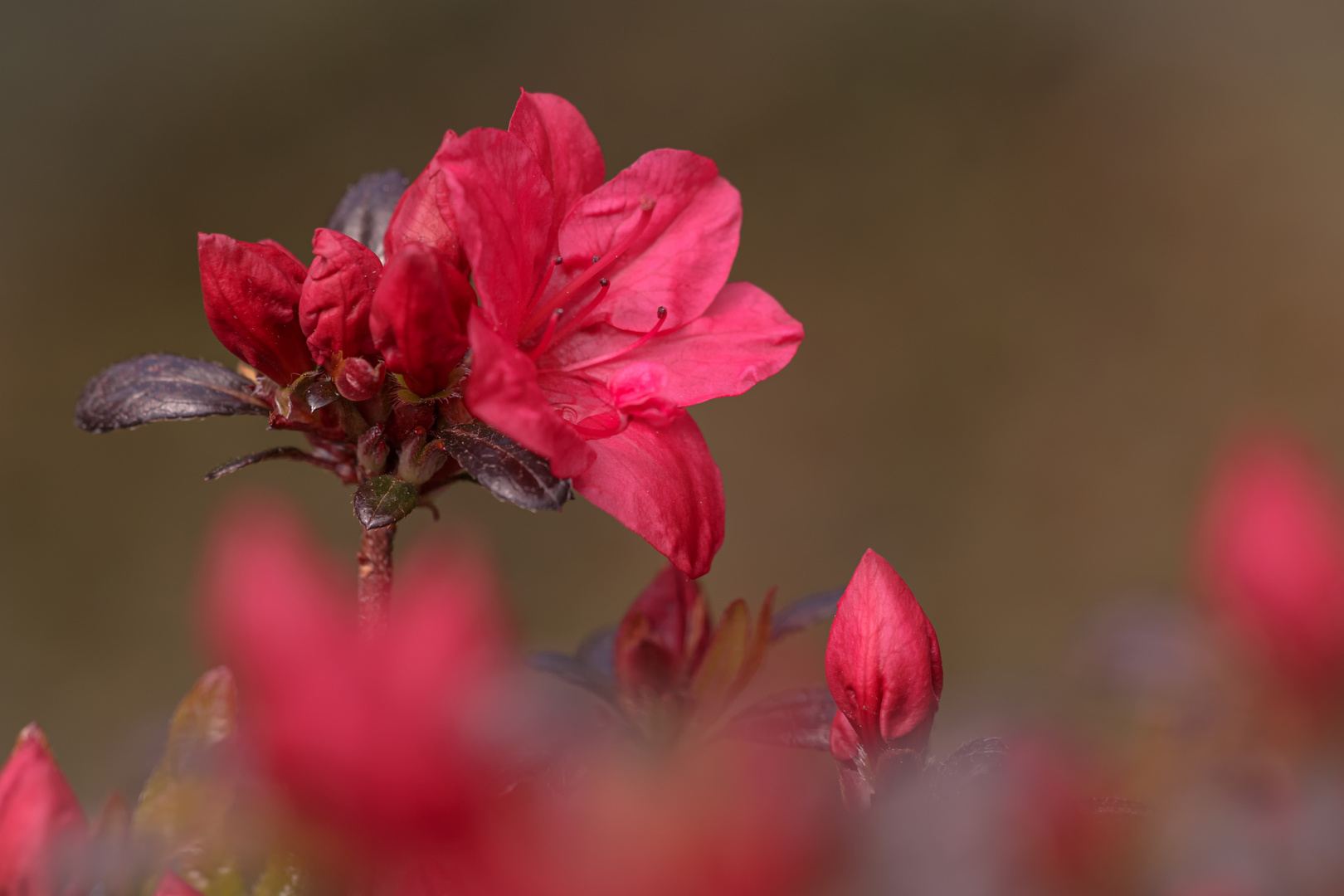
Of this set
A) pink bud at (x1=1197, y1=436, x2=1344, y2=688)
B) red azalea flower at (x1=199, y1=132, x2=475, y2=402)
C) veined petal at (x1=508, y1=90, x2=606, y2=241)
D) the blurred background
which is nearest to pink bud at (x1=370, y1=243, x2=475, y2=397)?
red azalea flower at (x1=199, y1=132, x2=475, y2=402)

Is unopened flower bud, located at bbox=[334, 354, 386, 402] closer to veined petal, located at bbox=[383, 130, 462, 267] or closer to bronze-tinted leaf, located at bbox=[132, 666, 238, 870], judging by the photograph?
veined petal, located at bbox=[383, 130, 462, 267]

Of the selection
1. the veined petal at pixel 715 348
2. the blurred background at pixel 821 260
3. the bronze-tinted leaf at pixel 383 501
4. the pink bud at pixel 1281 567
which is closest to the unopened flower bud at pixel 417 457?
the bronze-tinted leaf at pixel 383 501

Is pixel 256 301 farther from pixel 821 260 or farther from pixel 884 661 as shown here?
pixel 821 260

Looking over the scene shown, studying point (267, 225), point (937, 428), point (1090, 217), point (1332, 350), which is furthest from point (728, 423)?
point (1332, 350)

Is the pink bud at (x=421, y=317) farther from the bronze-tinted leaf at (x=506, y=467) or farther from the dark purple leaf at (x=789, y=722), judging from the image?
the dark purple leaf at (x=789, y=722)

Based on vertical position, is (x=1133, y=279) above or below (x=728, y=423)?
above

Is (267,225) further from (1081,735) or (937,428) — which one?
(1081,735)
